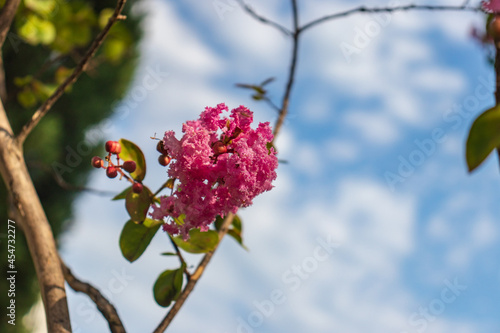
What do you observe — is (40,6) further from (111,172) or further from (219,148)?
(219,148)

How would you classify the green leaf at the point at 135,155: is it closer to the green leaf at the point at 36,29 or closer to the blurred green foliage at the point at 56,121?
the green leaf at the point at 36,29

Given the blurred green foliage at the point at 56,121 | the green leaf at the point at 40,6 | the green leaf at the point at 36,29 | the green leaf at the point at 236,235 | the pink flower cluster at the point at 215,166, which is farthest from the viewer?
the blurred green foliage at the point at 56,121

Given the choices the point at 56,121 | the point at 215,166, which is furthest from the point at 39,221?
the point at 56,121

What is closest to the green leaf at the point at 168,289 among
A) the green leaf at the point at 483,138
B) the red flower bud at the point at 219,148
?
the red flower bud at the point at 219,148

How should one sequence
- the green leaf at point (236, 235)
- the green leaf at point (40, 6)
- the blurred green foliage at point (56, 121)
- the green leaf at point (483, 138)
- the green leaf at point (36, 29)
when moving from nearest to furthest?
the green leaf at point (483, 138), the green leaf at point (236, 235), the green leaf at point (40, 6), the green leaf at point (36, 29), the blurred green foliage at point (56, 121)

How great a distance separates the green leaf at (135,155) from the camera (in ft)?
2.80

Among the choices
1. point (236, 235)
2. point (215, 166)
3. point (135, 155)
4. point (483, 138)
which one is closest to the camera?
point (483, 138)

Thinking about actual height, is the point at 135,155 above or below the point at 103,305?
above

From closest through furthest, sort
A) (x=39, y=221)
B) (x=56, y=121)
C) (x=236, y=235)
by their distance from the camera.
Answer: (x=39, y=221), (x=236, y=235), (x=56, y=121)

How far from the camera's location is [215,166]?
0.74 m

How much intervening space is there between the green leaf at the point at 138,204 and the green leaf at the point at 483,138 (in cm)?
53

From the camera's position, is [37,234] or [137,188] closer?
[137,188]

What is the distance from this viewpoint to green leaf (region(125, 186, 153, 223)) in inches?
32.0

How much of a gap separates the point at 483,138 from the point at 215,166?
0.39m
